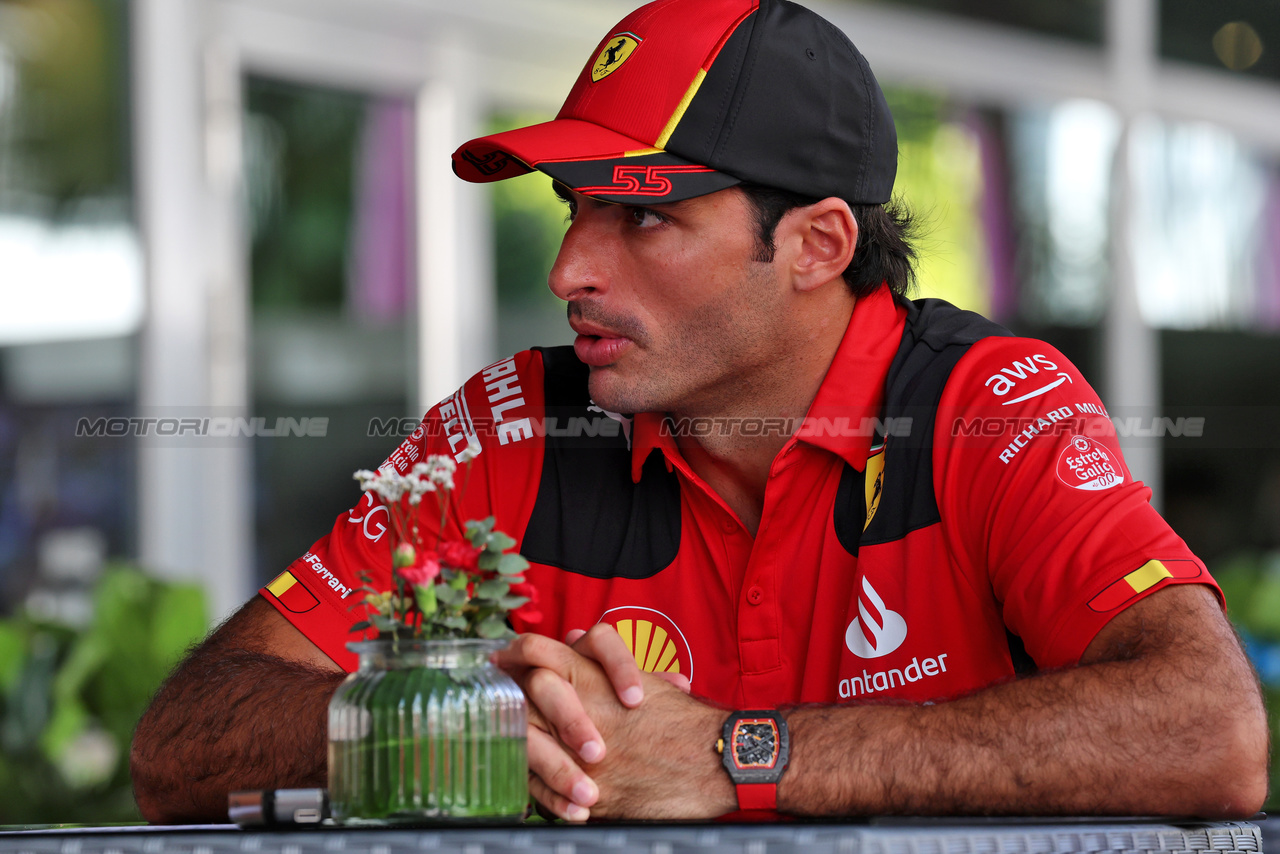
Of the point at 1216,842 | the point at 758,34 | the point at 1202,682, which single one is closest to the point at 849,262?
the point at 758,34

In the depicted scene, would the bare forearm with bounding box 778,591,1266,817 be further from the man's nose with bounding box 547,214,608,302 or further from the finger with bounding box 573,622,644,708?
the man's nose with bounding box 547,214,608,302

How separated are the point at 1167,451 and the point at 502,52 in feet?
9.45

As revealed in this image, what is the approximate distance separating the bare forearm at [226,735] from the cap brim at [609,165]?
0.66 meters

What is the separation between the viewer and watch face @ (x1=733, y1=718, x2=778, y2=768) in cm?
121

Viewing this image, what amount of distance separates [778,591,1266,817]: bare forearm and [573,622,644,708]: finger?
0.16 meters

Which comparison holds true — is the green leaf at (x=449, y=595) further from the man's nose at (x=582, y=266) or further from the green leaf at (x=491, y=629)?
the man's nose at (x=582, y=266)

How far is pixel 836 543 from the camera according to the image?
1690 millimetres

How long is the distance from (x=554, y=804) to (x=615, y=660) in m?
0.15

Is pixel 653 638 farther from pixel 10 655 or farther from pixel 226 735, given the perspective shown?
pixel 10 655

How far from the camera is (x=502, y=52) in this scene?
4168mm

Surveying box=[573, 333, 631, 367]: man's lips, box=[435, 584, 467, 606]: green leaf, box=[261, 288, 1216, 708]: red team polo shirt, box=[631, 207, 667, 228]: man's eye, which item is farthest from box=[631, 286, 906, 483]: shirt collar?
box=[435, 584, 467, 606]: green leaf

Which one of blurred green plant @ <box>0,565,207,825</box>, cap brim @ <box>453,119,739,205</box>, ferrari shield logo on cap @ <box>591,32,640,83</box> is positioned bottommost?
blurred green plant @ <box>0,565,207,825</box>

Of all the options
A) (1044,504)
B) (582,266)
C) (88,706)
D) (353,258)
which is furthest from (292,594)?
(353,258)

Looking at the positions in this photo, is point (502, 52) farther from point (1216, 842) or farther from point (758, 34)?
point (1216, 842)
